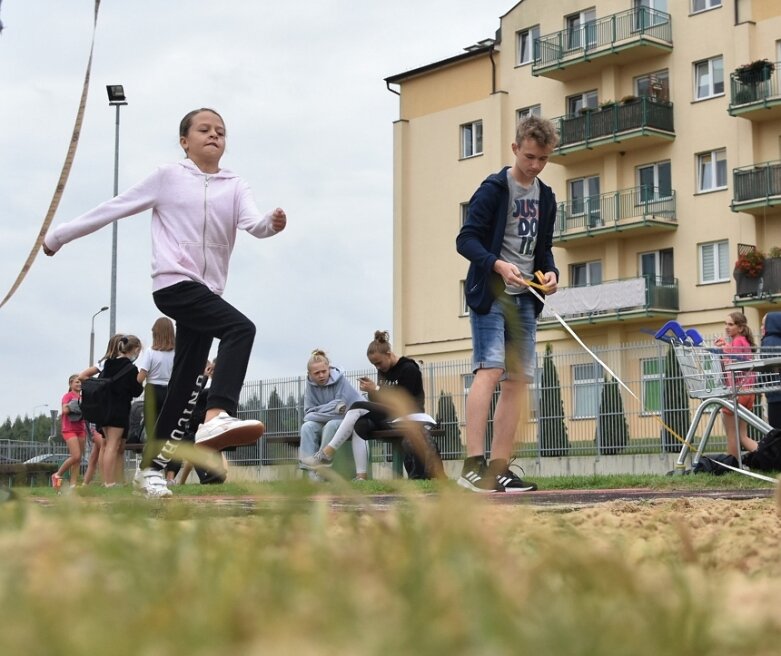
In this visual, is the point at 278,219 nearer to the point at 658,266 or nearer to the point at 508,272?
the point at 508,272

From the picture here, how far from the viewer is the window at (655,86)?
39.9 m

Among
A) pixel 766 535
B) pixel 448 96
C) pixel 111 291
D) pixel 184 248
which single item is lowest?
pixel 766 535

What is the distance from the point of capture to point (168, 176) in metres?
6.54

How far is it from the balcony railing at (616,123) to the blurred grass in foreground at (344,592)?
1499 inches

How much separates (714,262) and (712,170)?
2733 mm

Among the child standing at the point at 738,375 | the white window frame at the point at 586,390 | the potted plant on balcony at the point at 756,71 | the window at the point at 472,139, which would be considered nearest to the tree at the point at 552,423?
the white window frame at the point at 586,390

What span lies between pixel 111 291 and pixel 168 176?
96.1 feet

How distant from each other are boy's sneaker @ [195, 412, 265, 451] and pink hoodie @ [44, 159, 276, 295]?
0.78 m

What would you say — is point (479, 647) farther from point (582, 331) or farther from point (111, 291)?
point (582, 331)

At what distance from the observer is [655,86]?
1578 inches

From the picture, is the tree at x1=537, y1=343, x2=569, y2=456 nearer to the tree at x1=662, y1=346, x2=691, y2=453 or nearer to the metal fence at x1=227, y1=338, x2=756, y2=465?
Result: the metal fence at x1=227, y1=338, x2=756, y2=465

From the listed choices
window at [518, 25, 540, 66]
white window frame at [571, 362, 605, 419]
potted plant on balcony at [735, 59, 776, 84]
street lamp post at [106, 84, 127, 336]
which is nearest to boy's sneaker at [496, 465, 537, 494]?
white window frame at [571, 362, 605, 419]

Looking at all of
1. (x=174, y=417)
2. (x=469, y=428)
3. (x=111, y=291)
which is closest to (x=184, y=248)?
(x=174, y=417)

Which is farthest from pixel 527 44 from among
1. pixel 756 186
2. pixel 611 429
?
pixel 611 429
